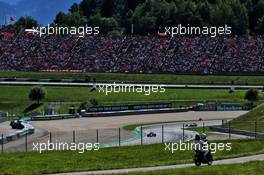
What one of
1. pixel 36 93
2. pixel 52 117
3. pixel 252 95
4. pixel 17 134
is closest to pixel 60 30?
pixel 36 93

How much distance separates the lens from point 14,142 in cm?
5072

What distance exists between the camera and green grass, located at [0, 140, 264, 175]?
31.3 meters

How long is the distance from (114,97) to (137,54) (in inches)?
1330

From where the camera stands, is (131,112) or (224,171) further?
(131,112)

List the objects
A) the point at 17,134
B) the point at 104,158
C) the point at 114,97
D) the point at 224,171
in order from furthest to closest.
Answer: the point at 114,97 < the point at 17,134 < the point at 104,158 < the point at 224,171

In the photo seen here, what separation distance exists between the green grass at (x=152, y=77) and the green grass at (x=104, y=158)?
63.6 m

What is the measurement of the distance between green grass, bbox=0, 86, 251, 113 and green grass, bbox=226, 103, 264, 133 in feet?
95.2

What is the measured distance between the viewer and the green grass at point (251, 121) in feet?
171

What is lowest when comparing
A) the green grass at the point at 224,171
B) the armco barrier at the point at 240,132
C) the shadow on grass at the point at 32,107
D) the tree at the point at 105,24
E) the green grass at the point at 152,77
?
the armco barrier at the point at 240,132

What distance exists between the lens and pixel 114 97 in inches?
3578

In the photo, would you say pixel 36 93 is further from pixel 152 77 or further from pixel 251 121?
pixel 251 121

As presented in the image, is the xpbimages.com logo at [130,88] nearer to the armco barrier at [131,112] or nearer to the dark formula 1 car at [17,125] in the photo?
the armco barrier at [131,112]

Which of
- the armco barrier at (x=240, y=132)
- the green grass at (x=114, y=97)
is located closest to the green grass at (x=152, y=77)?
the green grass at (x=114, y=97)

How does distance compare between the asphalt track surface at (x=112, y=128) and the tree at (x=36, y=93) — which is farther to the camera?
the tree at (x=36, y=93)
